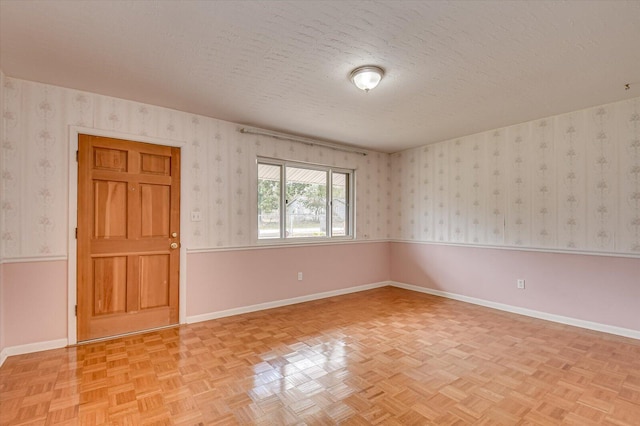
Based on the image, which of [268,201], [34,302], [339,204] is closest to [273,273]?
[268,201]

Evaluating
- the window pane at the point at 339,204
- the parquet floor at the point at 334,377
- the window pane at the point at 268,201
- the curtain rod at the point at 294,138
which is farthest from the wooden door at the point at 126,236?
the window pane at the point at 339,204

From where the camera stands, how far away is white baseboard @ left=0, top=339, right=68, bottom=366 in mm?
2687

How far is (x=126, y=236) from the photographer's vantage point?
3291mm

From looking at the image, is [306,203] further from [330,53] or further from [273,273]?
[330,53]

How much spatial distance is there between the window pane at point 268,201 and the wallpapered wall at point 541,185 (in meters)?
2.45

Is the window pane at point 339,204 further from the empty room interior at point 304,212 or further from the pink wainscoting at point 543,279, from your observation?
the pink wainscoting at point 543,279

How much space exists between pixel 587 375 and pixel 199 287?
12.4 ft

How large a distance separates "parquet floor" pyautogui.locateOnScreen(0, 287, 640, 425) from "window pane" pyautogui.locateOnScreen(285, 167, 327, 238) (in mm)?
1531

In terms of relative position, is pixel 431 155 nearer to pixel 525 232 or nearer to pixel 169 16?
pixel 525 232

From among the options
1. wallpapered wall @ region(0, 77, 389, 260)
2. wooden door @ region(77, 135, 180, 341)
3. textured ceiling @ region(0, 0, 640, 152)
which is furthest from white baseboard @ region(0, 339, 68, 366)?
textured ceiling @ region(0, 0, 640, 152)

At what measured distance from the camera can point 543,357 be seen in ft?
9.06

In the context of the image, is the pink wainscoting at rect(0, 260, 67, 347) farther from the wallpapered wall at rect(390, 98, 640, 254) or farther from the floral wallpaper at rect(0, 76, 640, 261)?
the wallpapered wall at rect(390, 98, 640, 254)

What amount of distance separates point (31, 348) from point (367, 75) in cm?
380

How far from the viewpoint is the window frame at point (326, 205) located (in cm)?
435
